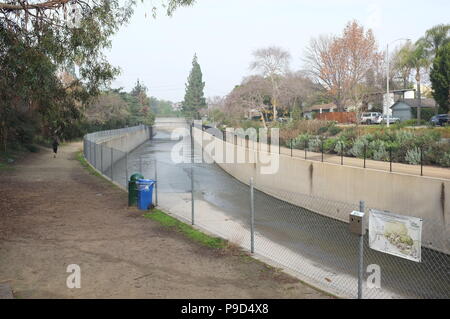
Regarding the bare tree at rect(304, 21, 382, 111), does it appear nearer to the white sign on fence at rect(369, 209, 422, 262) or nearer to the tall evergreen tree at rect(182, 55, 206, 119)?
the white sign on fence at rect(369, 209, 422, 262)

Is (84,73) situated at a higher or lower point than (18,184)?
higher

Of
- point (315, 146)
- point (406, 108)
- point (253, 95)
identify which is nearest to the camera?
point (315, 146)

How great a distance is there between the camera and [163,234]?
468 inches

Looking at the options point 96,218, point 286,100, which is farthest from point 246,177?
point 286,100

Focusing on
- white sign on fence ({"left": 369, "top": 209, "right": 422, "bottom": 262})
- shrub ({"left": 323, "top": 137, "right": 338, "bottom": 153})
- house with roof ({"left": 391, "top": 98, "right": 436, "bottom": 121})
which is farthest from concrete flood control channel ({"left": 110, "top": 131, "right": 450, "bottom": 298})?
house with roof ({"left": 391, "top": 98, "right": 436, "bottom": 121})

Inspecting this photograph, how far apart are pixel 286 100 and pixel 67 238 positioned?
151 ft

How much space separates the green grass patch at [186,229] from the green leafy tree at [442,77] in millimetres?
35412

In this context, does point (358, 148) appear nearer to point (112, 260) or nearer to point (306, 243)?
point (306, 243)

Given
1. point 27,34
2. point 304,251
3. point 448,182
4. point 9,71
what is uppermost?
point 27,34

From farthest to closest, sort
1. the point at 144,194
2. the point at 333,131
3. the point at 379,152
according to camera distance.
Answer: the point at 333,131 < the point at 379,152 < the point at 144,194

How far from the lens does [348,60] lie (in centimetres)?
3938

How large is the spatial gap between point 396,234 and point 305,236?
332 inches

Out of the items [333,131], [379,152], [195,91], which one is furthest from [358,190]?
[195,91]

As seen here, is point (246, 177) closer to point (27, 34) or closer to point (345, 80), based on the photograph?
point (27, 34)
